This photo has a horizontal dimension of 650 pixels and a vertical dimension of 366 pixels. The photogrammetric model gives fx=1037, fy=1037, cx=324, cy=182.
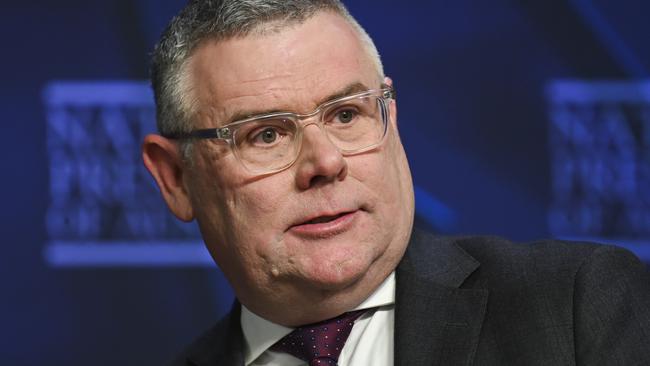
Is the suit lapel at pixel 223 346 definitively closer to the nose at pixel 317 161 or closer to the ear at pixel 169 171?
the ear at pixel 169 171

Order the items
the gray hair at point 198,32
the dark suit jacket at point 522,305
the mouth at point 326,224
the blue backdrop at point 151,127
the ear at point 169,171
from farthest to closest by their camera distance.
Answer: the blue backdrop at point 151,127, the ear at point 169,171, the gray hair at point 198,32, the mouth at point 326,224, the dark suit jacket at point 522,305

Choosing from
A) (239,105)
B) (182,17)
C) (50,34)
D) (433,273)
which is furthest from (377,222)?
(50,34)

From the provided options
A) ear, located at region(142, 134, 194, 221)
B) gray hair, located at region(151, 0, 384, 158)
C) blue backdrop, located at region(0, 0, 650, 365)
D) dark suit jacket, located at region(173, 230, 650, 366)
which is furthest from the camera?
blue backdrop, located at region(0, 0, 650, 365)

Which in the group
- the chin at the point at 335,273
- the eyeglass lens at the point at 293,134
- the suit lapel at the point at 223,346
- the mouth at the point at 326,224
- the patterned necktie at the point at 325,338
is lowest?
the suit lapel at the point at 223,346

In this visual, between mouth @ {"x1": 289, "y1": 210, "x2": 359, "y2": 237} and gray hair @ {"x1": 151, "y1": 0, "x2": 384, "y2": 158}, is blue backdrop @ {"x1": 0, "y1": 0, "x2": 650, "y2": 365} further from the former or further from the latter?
mouth @ {"x1": 289, "y1": 210, "x2": 359, "y2": 237}

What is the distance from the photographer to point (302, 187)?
245cm

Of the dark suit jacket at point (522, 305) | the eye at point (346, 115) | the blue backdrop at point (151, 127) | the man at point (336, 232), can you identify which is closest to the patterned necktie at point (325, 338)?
the man at point (336, 232)

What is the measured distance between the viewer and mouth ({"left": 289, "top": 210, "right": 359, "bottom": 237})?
2.44 meters

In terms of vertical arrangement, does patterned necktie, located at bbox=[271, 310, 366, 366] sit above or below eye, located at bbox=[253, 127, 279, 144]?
below

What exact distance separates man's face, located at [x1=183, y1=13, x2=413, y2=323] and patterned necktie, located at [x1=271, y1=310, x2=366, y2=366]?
60 millimetres

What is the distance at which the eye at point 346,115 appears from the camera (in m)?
2.54

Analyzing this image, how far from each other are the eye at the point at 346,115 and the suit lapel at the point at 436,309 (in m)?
0.40

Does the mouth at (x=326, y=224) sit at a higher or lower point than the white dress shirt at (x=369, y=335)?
higher

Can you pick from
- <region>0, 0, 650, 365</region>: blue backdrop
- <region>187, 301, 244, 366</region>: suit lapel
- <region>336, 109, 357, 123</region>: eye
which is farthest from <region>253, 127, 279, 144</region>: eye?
<region>0, 0, 650, 365</region>: blue backdrop
